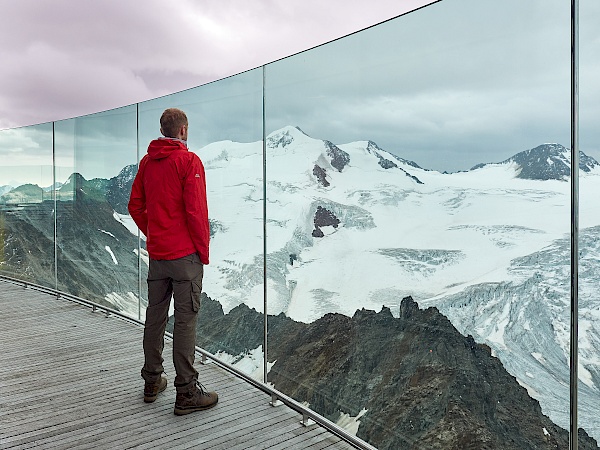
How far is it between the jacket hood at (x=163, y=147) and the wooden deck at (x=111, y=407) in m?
1.23

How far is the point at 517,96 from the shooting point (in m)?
2.40

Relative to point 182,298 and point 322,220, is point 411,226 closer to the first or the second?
point 322,220

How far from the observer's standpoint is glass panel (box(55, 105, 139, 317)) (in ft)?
12.9

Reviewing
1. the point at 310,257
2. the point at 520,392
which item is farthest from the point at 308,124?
the point at 520,392

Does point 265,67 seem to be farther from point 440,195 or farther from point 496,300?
point 496,300

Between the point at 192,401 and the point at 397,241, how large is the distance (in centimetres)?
139

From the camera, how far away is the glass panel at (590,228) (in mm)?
1720

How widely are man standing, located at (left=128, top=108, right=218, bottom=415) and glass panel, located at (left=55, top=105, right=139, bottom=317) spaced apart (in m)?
1.65

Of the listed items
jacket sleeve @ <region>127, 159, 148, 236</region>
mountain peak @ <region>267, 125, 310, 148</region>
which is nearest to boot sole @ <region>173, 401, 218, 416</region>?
jacket sleeve @ <region>127, 159, 148, 236</region>

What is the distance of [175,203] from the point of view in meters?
2.21

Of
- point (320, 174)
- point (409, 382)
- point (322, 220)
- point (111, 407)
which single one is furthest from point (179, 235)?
point (409, 382)

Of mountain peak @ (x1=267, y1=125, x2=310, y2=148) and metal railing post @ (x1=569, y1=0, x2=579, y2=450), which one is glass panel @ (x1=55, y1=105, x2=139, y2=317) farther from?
metal railing post @ (x1=569, y1=0, x2=579, y2=450)

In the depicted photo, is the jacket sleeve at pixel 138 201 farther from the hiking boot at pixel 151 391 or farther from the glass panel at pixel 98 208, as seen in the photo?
the glass panel at pixel 98 208

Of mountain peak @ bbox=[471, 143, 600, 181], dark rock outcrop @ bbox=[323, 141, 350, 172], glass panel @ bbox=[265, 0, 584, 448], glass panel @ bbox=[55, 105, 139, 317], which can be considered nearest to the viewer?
mountain peak @ bbox=[471, 143, 600, 181]
